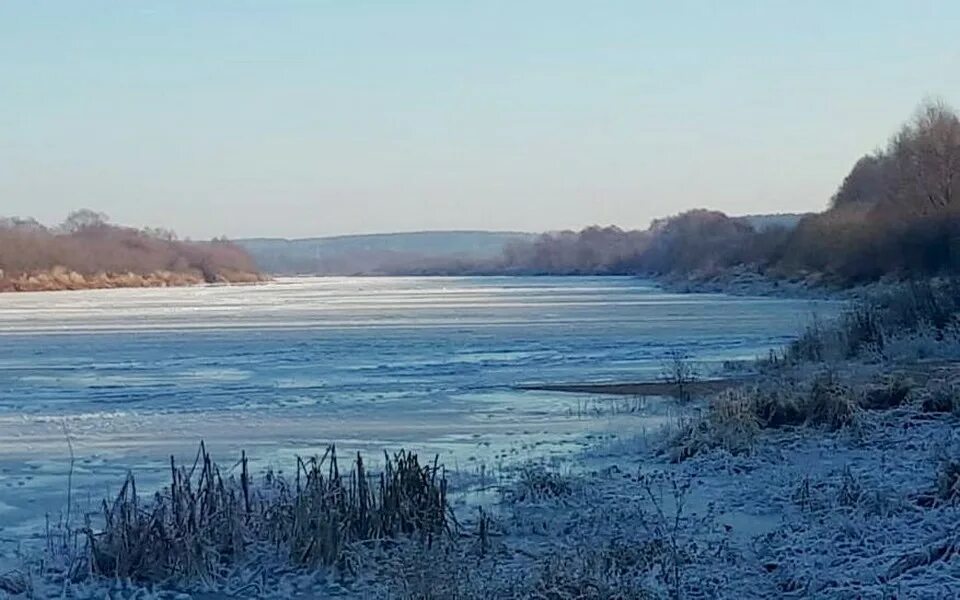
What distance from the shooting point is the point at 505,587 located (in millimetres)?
7512

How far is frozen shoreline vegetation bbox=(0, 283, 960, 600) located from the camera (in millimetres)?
7547

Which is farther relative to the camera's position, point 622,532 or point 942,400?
point 942,400

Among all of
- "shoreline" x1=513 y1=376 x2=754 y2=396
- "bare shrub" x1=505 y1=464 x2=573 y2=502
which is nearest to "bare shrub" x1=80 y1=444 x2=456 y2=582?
"bare shrub" x1=505 y1=464 x2=573 y2=502

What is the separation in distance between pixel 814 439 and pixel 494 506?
403 cm

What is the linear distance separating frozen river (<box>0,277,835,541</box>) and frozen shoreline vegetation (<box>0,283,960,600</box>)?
5.40 ft

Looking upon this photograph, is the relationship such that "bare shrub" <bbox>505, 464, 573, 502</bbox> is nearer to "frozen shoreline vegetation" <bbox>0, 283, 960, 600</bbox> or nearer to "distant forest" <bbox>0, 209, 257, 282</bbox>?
"frozen shoreline vegetation" <bbox>0, 283, 960, 600</bbox>

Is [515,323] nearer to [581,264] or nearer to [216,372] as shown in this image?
[216,372]

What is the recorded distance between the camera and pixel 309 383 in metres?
21.3

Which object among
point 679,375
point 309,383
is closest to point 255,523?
point 679,375

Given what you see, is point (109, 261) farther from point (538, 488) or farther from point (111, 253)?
point (538, 488)

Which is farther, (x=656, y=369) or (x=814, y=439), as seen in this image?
(x=656, y=369)

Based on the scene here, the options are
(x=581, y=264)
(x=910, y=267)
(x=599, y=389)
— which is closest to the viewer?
(x=599, y=389)

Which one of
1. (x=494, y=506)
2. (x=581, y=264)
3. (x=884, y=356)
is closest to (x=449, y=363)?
(x=884, y=356)

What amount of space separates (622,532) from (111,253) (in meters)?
123
